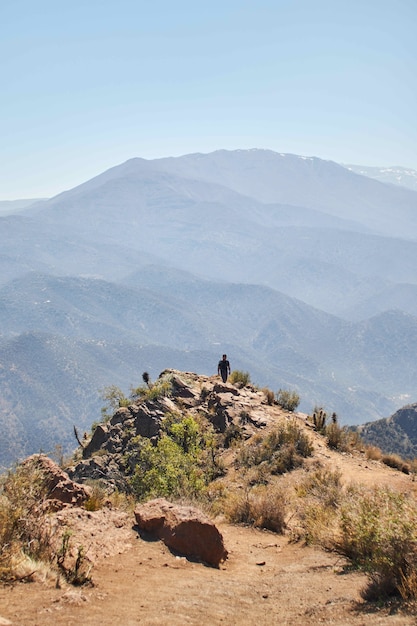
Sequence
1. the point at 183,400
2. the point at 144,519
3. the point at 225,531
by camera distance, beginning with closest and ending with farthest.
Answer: the point at 144,519 < the point at 225,531 < the point at 183,400

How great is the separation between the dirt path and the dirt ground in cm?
1

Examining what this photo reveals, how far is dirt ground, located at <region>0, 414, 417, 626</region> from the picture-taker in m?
6.13

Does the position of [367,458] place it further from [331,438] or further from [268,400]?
[268,400]

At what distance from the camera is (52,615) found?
19.4 feet

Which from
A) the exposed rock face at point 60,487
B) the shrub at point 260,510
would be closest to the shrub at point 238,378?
the shrub at point 260,510

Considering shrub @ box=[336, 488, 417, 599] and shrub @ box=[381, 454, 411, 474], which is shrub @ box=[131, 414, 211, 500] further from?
shrub @ box=[381, 454, 411, 474]

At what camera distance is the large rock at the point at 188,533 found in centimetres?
890

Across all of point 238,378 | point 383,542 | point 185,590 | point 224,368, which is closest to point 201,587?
point 185,590

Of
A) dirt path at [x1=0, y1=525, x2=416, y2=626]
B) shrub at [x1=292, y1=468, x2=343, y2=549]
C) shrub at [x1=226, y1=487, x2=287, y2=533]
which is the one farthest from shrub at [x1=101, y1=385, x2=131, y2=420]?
dirt path at [x1=0, y1=525, x2=416, y2=626]

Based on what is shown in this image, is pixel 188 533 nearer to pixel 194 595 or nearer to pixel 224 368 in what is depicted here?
pixel 194 595

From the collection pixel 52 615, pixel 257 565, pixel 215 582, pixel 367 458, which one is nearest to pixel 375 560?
pixel 215 582

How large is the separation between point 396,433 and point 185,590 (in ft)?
164

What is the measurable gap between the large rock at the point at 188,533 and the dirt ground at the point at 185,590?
0.63ft

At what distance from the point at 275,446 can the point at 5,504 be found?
10720 millimetres
